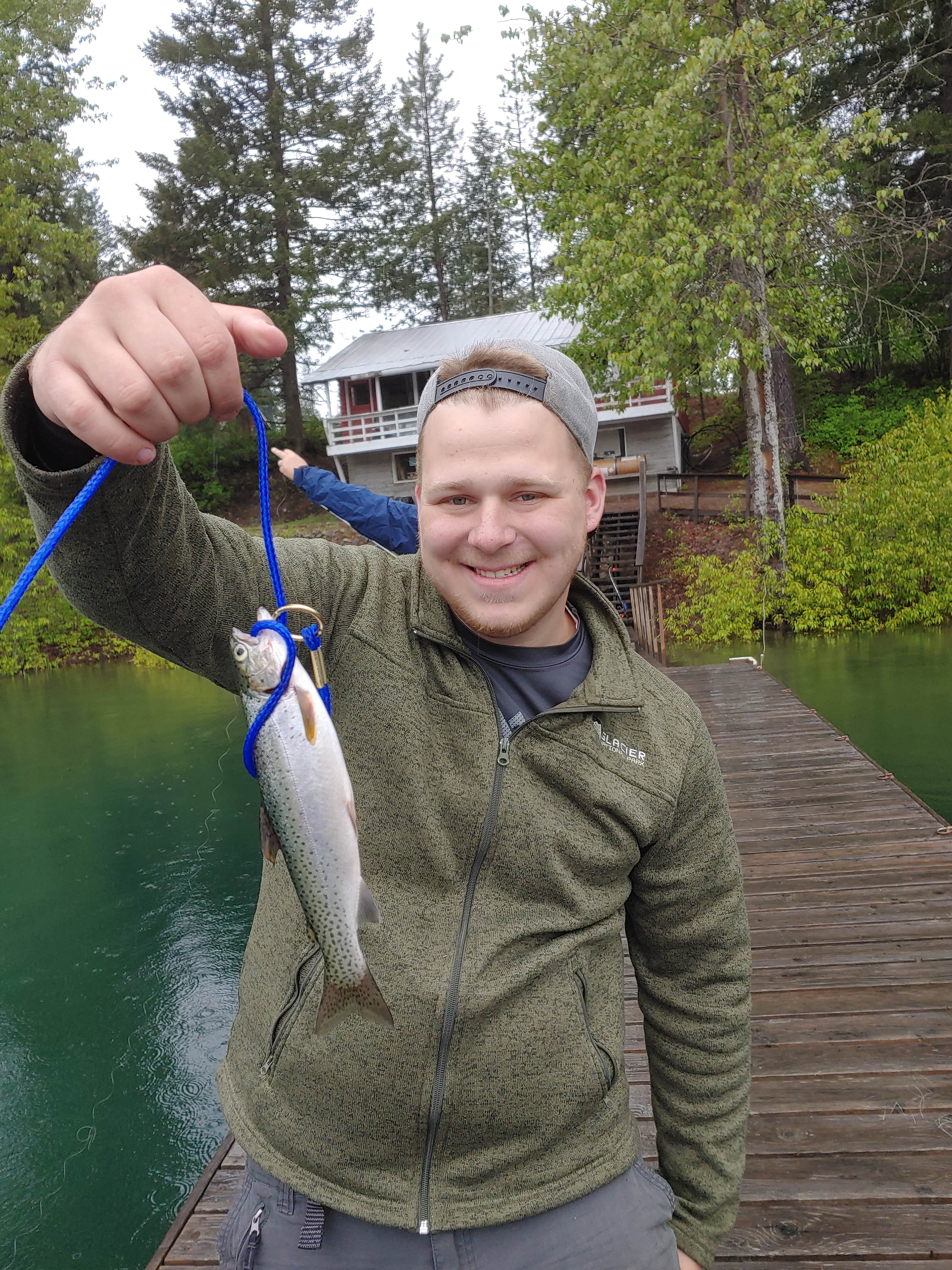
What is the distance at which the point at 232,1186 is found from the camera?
3.12 meters

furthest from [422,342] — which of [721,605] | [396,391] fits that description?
[721,605]

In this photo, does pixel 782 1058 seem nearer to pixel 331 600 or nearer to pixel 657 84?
pixel 331 600

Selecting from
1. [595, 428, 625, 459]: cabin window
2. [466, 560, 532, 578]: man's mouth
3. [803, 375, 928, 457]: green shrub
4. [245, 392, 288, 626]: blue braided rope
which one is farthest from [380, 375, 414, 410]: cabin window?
[245, 392, 288, 626]: blue braided rope

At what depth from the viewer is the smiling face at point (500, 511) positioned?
169 centimetres

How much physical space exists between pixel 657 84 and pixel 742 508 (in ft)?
28.6

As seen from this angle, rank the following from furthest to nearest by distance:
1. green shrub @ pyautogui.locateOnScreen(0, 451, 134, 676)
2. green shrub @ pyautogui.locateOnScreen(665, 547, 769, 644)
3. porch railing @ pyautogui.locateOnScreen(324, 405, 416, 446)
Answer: porch railing @ pyautogui.locateOnScreen(324, 405, 416, 446) → green shrub @ pyautogui.locateOnScreen(0, 451, 134, 676) → green shrub @ pyautogui.locateOnScreen(665, 547, 769, 644)

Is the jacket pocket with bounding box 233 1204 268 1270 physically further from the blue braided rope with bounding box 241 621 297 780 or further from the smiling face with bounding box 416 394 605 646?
the smiling face with bounding box 416 394 605 646

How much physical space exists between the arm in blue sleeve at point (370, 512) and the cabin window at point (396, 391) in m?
24.6

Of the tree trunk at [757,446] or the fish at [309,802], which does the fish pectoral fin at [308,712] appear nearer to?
the fish at [309,802]

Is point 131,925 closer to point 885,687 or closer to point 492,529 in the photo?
point 492,529

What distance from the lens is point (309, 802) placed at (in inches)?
52.7

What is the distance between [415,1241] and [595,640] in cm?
123

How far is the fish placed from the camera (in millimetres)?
1301

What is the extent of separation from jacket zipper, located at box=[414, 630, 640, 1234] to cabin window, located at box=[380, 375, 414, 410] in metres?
29.5
